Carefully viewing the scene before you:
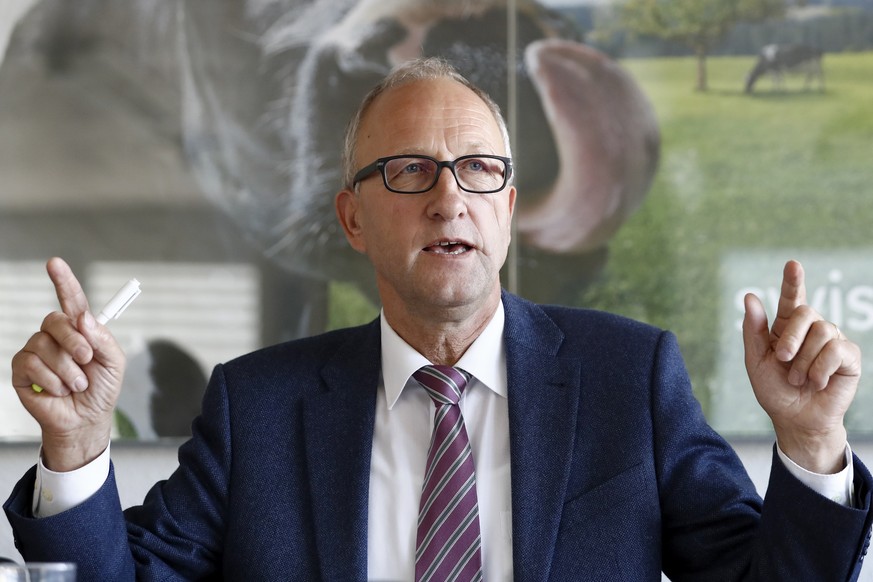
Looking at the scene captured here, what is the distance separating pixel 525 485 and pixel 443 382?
210 millimetres

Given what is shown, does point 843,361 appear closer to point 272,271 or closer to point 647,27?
point 647,27

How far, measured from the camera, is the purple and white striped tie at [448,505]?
52.8 inches

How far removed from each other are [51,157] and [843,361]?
Result: 1.69 meters

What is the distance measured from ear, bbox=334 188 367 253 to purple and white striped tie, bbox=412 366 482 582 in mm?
321

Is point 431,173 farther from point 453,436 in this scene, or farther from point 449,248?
point 453,436

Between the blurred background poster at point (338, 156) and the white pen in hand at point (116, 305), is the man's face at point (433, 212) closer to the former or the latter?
the white pen in hand at point (116, 305)

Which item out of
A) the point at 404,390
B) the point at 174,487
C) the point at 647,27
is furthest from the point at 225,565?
the point at 647,27

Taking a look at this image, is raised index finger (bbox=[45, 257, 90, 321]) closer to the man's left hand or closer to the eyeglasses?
the eyeglasses

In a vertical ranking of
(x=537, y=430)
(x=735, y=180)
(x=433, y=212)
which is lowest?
(x=537, y=430)

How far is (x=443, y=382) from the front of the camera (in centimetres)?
147

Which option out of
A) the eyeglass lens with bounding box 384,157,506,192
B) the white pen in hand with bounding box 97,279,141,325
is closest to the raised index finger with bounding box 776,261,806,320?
the eyeglass lens with bounding box 384,157,506,192

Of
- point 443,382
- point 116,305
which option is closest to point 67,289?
point 116,305

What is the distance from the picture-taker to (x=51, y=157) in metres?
2.08

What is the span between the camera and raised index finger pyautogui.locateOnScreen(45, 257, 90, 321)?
1115 mm
